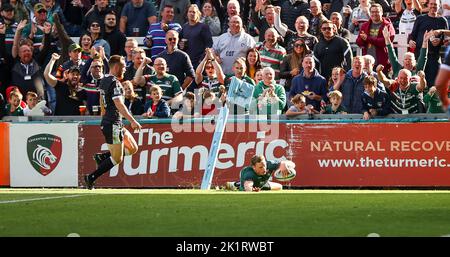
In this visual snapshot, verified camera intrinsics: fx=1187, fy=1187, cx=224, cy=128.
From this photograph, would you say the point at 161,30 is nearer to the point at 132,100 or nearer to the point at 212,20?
the point at 212,20

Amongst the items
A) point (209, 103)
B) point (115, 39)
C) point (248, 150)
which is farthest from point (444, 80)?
point (115, 39)

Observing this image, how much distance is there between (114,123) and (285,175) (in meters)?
3.23

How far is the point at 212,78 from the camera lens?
22.8 meters

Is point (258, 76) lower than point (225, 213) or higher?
higher

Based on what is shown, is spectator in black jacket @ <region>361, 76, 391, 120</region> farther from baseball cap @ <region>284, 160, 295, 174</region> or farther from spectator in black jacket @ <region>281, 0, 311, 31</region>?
spectator in black jacket @ <region>281, 0, 311, 31</region>

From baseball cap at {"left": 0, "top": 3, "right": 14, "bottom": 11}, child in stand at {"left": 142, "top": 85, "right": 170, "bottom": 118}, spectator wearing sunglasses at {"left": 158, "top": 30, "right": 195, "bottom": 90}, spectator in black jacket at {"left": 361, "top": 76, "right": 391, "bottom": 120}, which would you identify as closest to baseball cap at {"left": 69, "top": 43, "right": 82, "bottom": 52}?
spectator wearing sunglasses at {"left": 158, "top": 30, "right": 195, "bottom": 90}

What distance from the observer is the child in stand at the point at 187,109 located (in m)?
22.2

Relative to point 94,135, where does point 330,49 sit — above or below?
above

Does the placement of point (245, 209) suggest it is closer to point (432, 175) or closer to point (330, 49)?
point (432, 175)

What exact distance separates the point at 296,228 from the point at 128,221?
2.18 meters

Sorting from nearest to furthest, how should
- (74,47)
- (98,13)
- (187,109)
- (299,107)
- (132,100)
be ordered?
(299,107), (187,109), (132,100), (74,47), (98,13)

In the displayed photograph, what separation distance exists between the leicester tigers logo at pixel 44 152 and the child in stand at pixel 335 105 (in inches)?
202

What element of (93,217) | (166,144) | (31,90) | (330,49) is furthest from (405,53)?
(93,217)

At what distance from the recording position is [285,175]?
69.6ft
